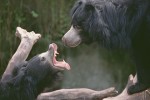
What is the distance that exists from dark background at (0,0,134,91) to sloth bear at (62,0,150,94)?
371 centimetres

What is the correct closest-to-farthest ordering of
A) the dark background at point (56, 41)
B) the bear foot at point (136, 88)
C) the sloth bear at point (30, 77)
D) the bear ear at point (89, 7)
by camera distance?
the bear ear at point (89, 7) → the sloth bear at point (30, 77) → the bear foot at point (136, 88) → the dark background at point (56, 41)

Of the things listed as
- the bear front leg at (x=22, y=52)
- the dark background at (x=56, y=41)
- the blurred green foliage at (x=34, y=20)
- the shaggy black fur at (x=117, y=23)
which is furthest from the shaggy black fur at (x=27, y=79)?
the blurred green foliage at (x=34, y=20)

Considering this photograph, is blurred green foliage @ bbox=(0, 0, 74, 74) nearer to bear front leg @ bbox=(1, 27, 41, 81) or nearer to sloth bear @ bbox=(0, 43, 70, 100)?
bear front leg @ bbox=(1, 27, 41, 81)

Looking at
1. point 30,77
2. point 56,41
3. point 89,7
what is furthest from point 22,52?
point 56,41

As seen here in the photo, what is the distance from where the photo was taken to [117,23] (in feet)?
15.8

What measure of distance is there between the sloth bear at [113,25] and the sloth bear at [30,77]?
388mm

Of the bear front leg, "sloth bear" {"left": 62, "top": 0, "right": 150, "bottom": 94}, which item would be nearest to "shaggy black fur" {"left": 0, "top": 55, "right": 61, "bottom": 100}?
the bear front leg

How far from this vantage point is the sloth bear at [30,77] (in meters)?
5.13

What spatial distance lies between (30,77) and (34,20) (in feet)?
13.0

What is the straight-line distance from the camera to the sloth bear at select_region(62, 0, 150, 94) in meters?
4.64

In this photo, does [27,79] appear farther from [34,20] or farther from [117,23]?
[34,20]

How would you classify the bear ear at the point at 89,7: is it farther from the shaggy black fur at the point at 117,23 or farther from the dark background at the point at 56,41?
the dark background at the point at 56,41

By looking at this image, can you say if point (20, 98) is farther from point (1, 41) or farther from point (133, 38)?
point (1, 41)


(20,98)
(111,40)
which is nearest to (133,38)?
(111,40)
